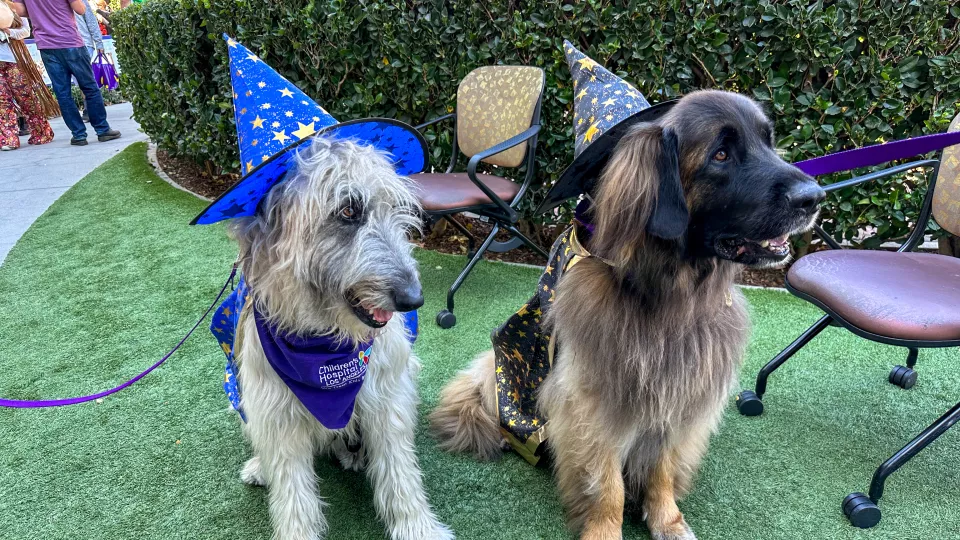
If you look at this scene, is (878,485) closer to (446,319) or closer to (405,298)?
(405,298)

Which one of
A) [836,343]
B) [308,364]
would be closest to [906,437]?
[836,343]

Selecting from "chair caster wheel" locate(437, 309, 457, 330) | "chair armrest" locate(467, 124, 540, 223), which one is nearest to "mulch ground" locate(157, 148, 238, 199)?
"chair caster wheel" locate(437, 309, 457, 330)

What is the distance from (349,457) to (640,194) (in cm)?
165

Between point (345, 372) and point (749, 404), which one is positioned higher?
point (345, 372)

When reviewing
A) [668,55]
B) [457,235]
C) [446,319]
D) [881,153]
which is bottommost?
[457,235]

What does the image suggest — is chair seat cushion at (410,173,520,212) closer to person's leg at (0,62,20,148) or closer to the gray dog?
the gray dog

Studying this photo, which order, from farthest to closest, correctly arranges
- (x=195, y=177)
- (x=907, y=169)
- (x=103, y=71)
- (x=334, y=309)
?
(x=103, y=71)
(x=195, y=177)
(x=907, y=169)
(x=334, y=309)

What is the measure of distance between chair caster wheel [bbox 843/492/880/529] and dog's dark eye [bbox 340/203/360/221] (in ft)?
6.87

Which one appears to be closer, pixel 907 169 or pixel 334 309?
pixel 334 309

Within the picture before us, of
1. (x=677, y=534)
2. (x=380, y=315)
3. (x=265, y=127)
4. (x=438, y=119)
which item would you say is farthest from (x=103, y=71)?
(x=677, y=534)

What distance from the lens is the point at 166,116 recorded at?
Answer: 614cm

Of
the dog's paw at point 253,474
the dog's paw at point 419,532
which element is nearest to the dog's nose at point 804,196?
the dog's paw at point 419,532

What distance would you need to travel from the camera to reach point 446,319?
3479mm

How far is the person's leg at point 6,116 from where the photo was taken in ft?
26.7
